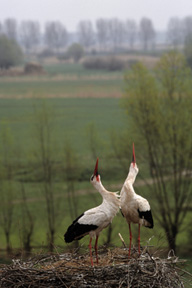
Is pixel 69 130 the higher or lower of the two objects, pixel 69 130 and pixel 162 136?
the lower

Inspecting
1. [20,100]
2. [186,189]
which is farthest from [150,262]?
[20,100]

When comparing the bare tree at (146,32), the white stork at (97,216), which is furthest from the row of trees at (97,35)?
the white stork at (97,216)

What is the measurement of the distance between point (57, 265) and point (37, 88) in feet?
168

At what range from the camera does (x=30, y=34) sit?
9675cm

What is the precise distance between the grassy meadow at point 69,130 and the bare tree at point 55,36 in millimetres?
19863

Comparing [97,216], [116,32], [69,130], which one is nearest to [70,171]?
[69,130]

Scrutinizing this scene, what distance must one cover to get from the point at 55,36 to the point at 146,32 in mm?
16758

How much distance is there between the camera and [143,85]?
24344mm

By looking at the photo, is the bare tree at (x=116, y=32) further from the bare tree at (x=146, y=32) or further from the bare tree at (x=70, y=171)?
the bare tree at (x=70, y=171)

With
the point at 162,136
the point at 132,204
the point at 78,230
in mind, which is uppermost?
the point at 132,204

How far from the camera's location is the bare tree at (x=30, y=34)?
93.8 meters

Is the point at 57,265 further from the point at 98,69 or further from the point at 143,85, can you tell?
the point at 98,69

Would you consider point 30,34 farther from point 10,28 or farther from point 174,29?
point 174,29

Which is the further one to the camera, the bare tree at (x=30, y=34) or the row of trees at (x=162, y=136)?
the bare tree at (x=30, y=34)
